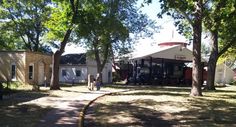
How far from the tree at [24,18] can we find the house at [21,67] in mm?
17215

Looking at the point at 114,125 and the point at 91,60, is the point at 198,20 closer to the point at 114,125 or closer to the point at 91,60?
the point at 114,125

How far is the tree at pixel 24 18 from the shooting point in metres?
60.6

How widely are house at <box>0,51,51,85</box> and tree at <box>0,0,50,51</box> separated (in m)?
17.2

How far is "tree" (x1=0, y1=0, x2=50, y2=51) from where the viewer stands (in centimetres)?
6062

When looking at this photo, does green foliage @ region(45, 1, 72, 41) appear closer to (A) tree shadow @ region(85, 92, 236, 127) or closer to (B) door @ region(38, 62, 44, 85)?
(B) door @ region(38, 62, 44, 85)

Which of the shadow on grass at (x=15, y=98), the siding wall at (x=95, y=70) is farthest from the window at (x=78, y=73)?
the shadow on grass at (x=15, y=98)

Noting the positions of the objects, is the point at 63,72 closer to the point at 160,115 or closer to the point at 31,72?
the point at 31,72

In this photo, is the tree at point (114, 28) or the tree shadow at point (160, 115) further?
the tree at point (114, 28)

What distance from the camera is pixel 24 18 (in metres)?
61.8

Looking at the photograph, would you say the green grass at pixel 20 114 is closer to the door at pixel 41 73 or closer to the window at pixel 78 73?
the door at pixel 41 73

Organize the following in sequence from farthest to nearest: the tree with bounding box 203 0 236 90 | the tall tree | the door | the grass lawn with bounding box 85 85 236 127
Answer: the door → the tall tree → the tree with bounding box 203 0 236 90 → the grass lawn with bounding box 85 85 236 127

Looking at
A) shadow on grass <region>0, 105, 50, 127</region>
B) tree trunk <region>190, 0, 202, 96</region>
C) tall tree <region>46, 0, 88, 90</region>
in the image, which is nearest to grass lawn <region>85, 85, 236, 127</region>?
shadow on grass <region>0, 105, 50, 127</region>

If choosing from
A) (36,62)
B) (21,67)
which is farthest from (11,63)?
(36,62)

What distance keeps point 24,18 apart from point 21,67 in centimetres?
2113
